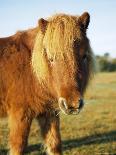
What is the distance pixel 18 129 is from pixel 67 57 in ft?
4.63

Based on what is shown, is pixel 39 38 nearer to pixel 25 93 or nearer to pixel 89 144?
pixel 25 93

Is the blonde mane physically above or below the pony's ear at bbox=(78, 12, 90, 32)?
below

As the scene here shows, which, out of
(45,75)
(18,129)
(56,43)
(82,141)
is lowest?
(82,141)

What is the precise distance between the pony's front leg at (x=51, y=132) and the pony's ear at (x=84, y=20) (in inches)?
62.0

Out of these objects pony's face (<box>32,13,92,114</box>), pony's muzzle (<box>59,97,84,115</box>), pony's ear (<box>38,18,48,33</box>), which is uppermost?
pony's ear (<box>38,18,48,33</box>)

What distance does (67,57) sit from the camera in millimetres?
4977

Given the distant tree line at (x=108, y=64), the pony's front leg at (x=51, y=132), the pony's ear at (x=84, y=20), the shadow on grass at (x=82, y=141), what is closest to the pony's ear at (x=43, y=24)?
the pony's ear at (x=84, y=20)

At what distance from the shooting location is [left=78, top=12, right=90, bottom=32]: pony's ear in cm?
546

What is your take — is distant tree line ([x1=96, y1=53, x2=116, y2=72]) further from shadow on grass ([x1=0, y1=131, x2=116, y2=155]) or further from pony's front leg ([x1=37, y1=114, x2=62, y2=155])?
pony's front leg ([x1=37, y1=114, x2=62, y2=155])

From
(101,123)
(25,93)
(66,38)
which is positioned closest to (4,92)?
(25,93)

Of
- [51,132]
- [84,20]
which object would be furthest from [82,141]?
[84,20]

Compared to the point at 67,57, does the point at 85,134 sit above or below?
below

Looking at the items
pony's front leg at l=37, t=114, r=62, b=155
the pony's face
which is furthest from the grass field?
the pony's face

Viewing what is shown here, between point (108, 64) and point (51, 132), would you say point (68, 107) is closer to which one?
point (51, 132)
